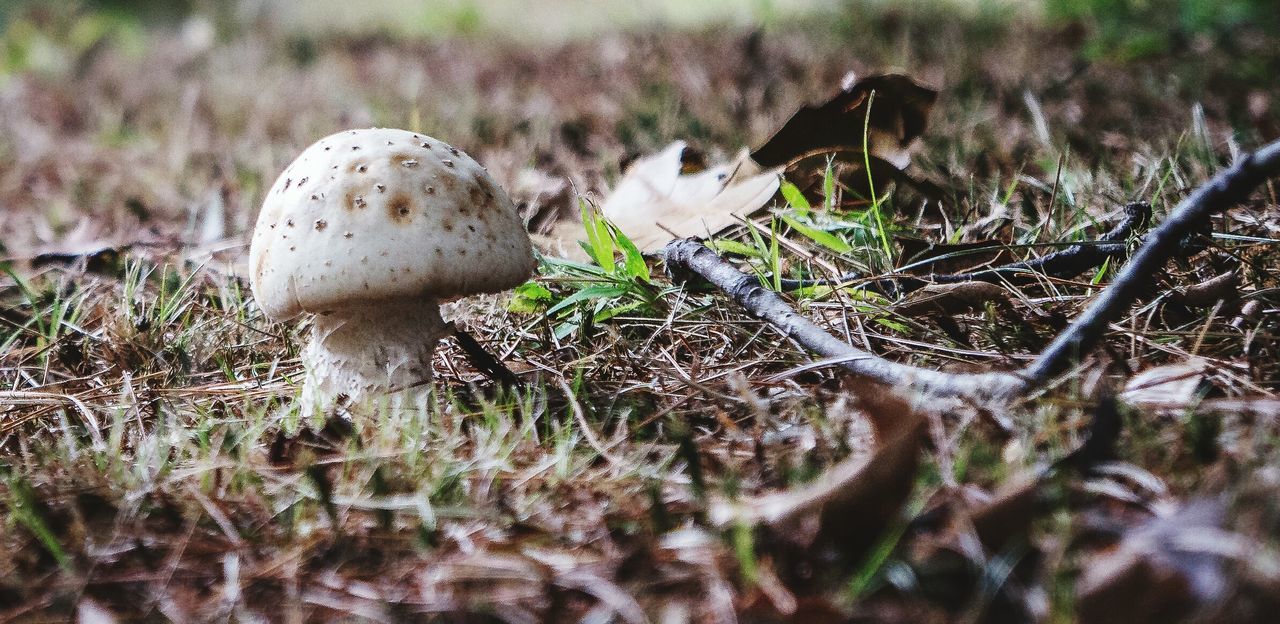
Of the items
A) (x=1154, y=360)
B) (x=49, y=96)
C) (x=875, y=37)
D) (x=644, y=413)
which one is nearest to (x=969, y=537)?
(x=644, y=413)

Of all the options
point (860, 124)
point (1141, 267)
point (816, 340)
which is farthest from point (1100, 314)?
point (860, 124)

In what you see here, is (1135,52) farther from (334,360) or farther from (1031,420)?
(334,360)

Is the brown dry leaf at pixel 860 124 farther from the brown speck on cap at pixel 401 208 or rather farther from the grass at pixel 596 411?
the brown speck on cap at pixel 401 208

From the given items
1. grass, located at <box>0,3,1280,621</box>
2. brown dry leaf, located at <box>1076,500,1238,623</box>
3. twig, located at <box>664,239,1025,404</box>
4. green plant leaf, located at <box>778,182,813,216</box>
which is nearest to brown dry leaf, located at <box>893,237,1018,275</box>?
grass, located at <box>0,3,1280,621</box>

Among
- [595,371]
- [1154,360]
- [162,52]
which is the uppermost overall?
[162,52]

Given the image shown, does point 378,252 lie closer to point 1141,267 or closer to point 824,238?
point 824,238

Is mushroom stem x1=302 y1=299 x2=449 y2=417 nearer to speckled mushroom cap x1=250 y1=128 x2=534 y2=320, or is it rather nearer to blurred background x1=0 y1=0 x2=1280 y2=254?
speckled mushroom cap x1=250 y1=128 x2=534 y2=320
